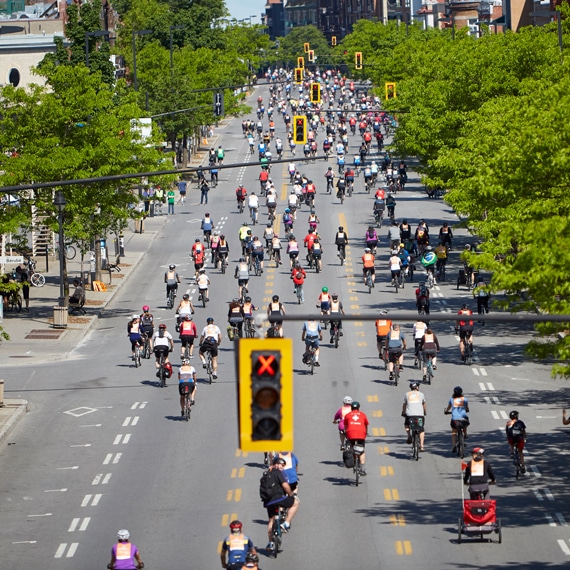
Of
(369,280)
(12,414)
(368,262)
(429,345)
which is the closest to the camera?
(12,414)

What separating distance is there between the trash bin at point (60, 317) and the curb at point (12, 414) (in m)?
12.2

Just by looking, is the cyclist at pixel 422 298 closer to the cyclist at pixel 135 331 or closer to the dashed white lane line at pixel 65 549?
the cyclist at pixel 135 331

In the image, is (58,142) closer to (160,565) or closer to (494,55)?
(494,55)

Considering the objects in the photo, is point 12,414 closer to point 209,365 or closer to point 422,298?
point 209,365

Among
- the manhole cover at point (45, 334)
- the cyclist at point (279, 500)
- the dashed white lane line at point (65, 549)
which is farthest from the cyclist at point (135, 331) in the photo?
the cyclist at point (279, 500)

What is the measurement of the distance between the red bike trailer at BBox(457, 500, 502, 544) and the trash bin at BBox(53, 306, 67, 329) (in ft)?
91.1

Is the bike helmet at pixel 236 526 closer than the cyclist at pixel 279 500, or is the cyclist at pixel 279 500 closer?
the bike helmet at pixel 236 526

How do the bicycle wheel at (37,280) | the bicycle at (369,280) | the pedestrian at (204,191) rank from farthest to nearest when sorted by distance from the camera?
the pedestrian at (204,191) → the bicycle wheel at (37,280) → the bicycle at (369,280)

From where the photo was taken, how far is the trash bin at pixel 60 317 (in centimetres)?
5281

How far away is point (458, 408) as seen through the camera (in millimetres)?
32938

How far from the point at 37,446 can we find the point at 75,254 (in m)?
34.2

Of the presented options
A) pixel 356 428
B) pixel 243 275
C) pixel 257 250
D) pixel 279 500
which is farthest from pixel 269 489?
pixel 257 250

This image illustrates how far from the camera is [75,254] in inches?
2749

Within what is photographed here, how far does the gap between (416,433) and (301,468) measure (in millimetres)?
2474
